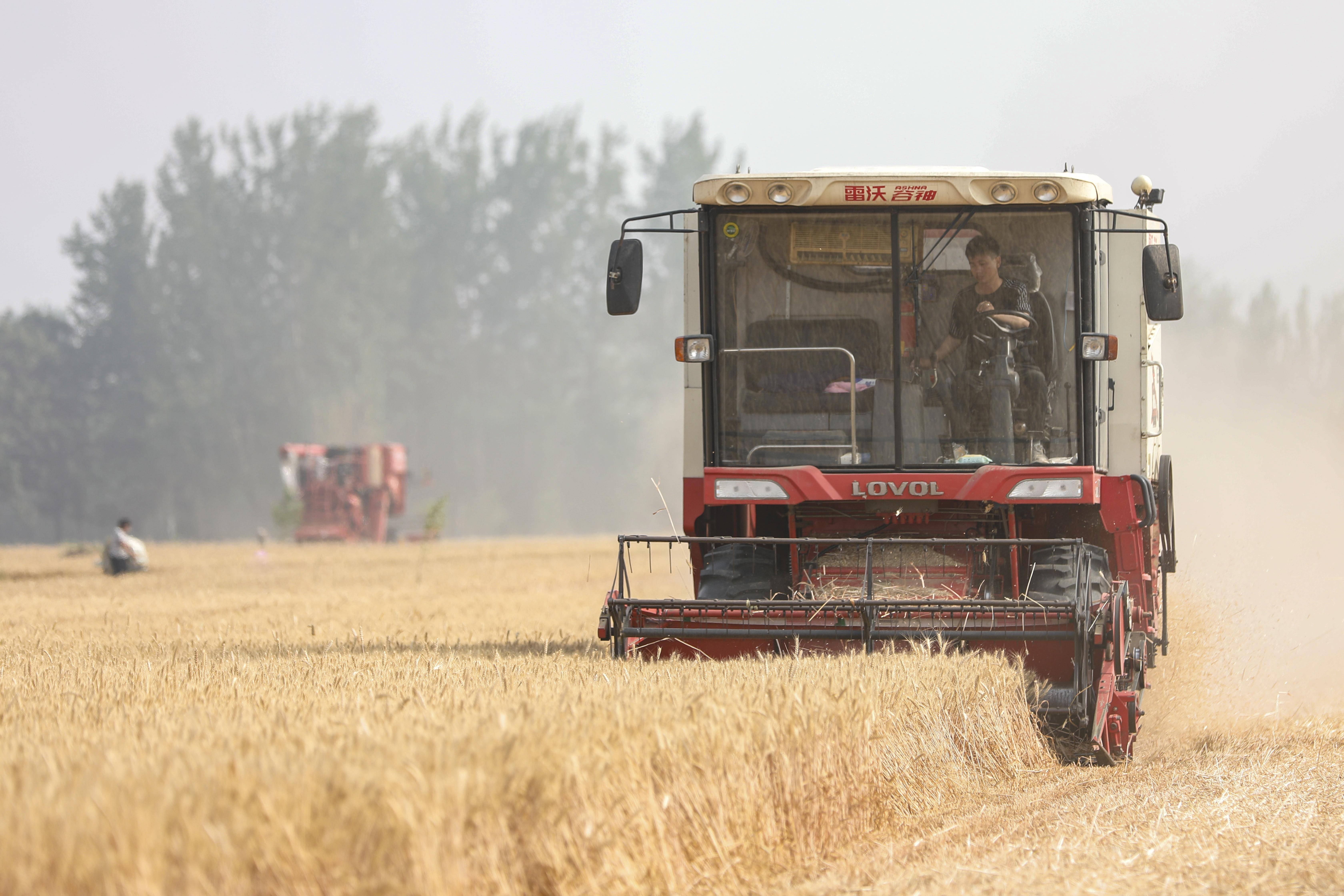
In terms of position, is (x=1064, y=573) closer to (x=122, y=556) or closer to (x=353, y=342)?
(x=122, y=556)

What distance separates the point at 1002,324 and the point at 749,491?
1566 millimetres

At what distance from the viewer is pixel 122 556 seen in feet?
68.3

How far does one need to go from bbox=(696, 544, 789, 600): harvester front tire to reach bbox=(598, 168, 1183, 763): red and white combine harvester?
0.01 meters

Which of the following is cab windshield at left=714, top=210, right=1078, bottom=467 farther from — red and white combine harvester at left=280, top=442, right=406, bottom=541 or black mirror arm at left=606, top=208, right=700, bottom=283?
red and white combine harvester at left=280, top=442, right=406, bottom=541

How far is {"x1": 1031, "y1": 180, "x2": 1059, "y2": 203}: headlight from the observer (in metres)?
7.49

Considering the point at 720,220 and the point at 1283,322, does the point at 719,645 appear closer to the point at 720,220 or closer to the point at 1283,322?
the point at 720,220

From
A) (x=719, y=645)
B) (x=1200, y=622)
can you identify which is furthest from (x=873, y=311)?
(x=1200, y=622)

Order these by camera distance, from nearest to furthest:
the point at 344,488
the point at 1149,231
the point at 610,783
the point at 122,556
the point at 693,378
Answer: the point at 610,783
the point at 1149,231
the point at 693,378
the point at 122,556
the point at 344,488

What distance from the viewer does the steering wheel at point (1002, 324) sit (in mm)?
7676

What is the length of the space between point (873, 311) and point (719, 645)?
1956 millimetres

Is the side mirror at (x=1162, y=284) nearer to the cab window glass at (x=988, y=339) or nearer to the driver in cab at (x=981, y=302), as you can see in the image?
the cab window glass at (x=988, y=339)

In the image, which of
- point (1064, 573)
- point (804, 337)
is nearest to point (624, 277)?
point (804, 337)

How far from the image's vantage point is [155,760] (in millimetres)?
3564

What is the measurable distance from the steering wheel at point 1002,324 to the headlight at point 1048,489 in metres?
0.79
